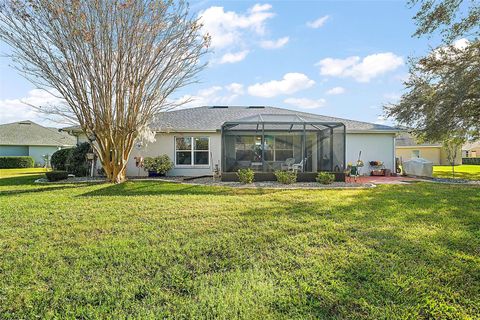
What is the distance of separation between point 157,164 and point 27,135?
25288 millimetres

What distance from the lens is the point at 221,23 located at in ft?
41.2

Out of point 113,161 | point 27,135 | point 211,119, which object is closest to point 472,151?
point 211,119

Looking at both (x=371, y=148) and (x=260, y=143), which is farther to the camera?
(x=371, y=148)

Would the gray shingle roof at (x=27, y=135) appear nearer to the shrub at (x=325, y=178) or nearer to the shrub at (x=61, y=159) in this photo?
the shrub at (x=61, y=159)

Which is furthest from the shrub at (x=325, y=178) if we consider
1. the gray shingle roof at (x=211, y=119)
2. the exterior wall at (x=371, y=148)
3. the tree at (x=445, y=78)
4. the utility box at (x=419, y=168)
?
the utility box at (x=419, y=168)

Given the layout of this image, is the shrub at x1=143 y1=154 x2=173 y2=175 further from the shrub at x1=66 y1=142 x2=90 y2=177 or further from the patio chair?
the patio chair

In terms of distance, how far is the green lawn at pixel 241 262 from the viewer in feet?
9.43

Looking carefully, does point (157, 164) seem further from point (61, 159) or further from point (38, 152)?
point (38, 152)

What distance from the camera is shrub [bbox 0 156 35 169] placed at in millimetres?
25906

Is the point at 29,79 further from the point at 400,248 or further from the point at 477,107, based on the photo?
the point at 477,107

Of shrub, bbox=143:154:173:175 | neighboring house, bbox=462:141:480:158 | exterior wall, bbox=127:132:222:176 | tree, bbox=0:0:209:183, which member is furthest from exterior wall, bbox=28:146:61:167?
neighboring house, bbox=462:141:480:158

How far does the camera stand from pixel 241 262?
12.7 ft

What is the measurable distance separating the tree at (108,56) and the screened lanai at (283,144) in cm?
374

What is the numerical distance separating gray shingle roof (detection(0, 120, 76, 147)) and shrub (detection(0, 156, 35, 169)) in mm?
3977
